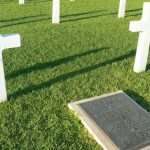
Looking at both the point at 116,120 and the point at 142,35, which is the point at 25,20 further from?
the point at 116,120

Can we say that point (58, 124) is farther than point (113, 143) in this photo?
Yes

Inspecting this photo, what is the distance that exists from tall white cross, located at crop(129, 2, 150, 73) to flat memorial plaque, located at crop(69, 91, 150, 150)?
3.65ft

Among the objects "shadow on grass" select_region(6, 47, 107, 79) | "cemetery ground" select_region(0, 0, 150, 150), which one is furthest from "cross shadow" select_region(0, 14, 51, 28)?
"shadow on grass" select_region(6, 47, 107, 79)

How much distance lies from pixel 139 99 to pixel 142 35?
50.1 inches

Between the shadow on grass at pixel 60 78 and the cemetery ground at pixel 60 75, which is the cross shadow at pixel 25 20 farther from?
the shadow on grass at pixel 60 78

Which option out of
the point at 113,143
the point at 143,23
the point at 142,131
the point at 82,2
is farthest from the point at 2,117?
the point at 82,2

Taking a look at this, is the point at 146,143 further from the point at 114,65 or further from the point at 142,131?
the point at 114,65

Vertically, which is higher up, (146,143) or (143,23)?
(143,23)

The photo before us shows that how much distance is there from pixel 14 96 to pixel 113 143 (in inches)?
73.2

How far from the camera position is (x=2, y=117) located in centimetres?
392

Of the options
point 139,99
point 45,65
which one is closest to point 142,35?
point 139,99

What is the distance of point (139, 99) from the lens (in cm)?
450

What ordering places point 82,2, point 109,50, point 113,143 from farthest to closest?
point 82,2
point 109,50
point 113,143

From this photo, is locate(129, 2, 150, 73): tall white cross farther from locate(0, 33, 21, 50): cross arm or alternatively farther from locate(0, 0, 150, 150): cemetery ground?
locate(0, 33, 21, 50): cross arm
